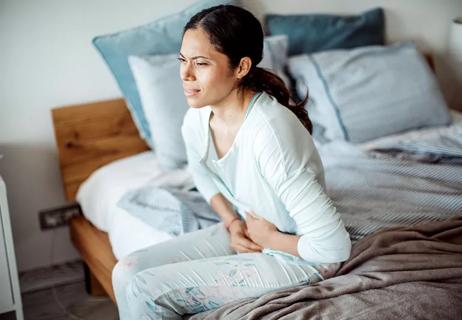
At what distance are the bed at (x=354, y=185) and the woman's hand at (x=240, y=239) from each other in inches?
7.0

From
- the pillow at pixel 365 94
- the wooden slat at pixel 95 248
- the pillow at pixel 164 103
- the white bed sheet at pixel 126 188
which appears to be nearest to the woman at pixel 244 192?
the white bed sheet at pixel 126 188

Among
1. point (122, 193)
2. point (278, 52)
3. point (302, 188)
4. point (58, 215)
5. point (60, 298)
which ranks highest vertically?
point (278, 52)

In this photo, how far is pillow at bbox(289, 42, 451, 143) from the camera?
7.54 ft

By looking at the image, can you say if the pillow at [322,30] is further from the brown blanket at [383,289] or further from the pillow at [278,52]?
the brown blanket at [383,289]

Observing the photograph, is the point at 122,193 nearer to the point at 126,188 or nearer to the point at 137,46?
the point at 126,188

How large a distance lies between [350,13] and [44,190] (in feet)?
4.83

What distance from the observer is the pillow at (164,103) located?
2.09 metres

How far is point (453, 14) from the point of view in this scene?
2977 mm

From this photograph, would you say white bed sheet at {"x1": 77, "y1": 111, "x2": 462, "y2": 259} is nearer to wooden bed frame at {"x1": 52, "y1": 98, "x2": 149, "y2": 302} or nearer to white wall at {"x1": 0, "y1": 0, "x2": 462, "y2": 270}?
wooden bed frame at {"x1": 52, "y1": 98, "x2": 149, "y2": 302}

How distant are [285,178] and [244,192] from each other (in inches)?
8.1

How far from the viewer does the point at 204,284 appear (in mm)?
1370

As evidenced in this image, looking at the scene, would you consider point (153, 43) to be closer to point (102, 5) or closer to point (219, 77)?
point (102, 5)

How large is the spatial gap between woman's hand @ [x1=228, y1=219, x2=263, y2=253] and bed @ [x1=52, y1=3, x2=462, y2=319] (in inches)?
7.0

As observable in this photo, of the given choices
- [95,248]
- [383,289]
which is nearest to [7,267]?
[95,248]
